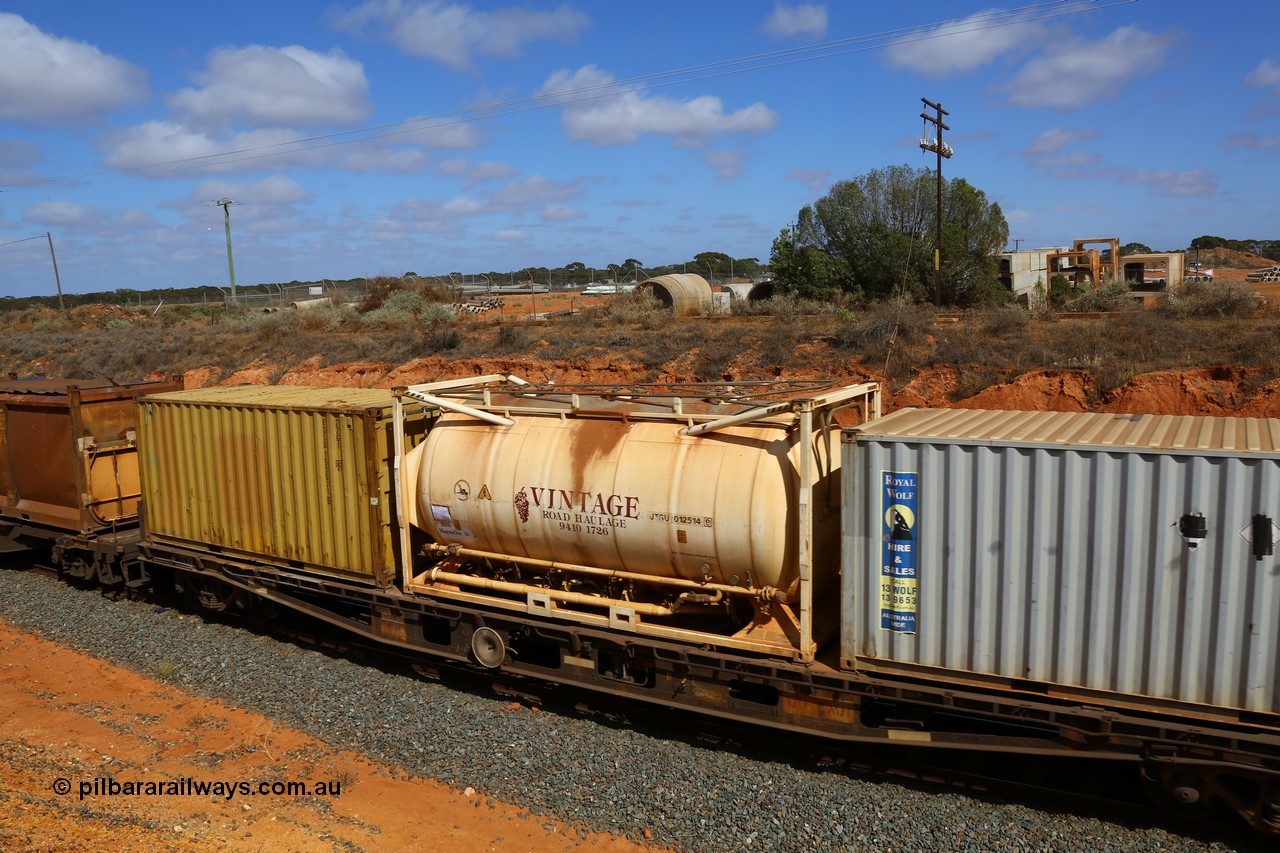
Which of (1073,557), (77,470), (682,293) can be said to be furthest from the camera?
(682,293)

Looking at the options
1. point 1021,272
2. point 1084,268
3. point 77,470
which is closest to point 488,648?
point 77,470

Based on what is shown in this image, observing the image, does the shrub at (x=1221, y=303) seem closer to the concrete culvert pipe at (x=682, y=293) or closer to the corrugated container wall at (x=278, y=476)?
the concrete culvert pipe at (x=682, y=293)

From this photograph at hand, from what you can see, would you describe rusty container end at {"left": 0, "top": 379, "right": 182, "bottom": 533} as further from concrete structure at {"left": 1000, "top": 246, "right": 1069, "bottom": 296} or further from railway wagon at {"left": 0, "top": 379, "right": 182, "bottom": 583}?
concrete structure at {"left": 1000, "top": 246, "right": 1069, "bottom": 296}

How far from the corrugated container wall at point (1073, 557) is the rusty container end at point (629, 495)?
2.45 feet

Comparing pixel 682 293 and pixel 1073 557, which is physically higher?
pixel 682 293

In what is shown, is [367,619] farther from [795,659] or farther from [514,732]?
[795,659]

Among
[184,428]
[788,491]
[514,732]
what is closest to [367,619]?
[514,732]

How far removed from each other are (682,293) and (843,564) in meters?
28.0

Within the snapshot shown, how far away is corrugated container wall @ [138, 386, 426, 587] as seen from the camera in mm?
10492

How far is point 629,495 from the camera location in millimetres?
8656

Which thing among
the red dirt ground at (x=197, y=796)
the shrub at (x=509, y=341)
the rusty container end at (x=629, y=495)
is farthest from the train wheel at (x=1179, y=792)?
the shrub at (x=509, y=341)

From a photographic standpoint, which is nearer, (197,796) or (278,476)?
(197,796)

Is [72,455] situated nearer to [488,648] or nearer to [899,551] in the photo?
[488,648]

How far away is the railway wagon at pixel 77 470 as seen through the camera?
45.0ft
